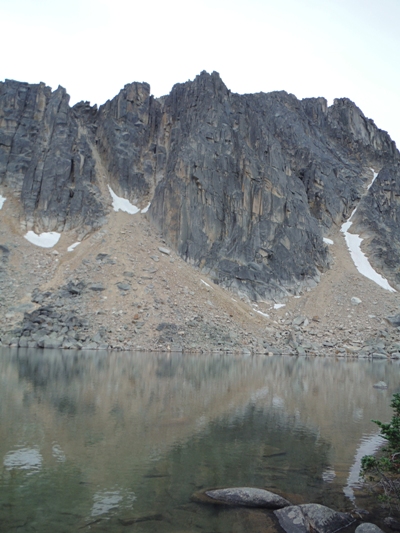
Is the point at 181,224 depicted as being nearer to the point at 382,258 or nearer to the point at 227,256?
the point at 227,256

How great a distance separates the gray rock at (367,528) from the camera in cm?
880

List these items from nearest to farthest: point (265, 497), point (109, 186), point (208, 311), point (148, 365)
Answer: point (265, 497)
point (148, 365)
point (208, 311)
point (109, 186)

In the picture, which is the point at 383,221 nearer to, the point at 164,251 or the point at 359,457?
the point at 164,251

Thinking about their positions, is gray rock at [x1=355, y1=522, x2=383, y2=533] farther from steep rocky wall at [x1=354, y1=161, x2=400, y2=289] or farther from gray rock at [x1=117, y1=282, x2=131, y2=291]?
steep rocky wall at [x1=354, y1=161, x2=400, y2=289]

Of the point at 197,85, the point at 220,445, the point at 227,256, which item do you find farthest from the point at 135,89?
the point at 220,445

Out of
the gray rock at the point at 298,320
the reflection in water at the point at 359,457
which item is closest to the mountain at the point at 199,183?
the gray rock at the point at 298,320

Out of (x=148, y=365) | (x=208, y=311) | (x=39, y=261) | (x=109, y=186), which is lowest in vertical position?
(x=148, y=365)

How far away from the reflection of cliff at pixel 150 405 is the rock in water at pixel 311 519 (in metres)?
3.55

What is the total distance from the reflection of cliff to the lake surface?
0.21 ft

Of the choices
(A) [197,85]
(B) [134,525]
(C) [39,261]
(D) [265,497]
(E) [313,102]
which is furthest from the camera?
(E) [313,102]

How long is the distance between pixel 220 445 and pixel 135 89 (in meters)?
95.1

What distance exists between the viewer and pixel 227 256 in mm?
77438

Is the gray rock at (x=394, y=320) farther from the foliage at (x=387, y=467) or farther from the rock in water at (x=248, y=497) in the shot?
the rock in water at (x=248, y=497)

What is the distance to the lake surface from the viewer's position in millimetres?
9578
